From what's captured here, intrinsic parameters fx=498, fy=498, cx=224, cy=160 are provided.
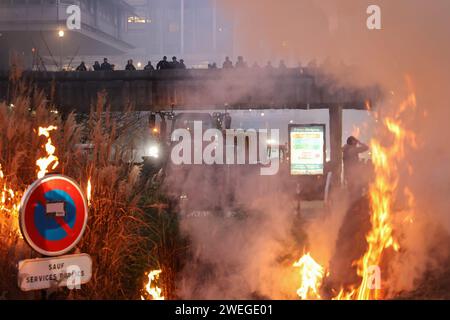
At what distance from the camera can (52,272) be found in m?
2.85

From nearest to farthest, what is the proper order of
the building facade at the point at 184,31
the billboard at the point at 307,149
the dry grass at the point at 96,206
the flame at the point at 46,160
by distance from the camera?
the flame at the point at 46,160, the dry grass at the point at 96,206, the building facade at the point at 184,31, the billboard at the point at 307,149

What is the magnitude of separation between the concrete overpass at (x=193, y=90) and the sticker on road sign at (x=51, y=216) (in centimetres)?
818

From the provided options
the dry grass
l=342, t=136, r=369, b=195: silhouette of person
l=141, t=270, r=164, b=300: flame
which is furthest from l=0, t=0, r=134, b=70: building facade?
l=141, t=270, r=164, b=300: flame

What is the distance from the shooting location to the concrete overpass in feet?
37.7

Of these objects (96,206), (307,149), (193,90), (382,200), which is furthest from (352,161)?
(193,90)

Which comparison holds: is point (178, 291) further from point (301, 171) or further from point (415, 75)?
point (301, 171)

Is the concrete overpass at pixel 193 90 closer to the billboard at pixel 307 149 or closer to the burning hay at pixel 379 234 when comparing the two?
the billboard at pixel 307 149

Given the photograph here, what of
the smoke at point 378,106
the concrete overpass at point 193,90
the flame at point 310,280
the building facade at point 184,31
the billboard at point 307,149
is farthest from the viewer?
the concrete overpass at point 193,90

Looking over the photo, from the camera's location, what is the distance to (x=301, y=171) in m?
11.1

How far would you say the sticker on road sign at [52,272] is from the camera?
2.76 metres

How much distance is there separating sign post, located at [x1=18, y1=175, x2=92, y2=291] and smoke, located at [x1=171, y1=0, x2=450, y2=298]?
1.95 meters


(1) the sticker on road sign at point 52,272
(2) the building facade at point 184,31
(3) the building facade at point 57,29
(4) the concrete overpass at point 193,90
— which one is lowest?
(1) the sticker on road sign at point 52,272

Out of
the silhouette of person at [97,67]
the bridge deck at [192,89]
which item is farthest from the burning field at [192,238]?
the silhouette of person at [97,67]
